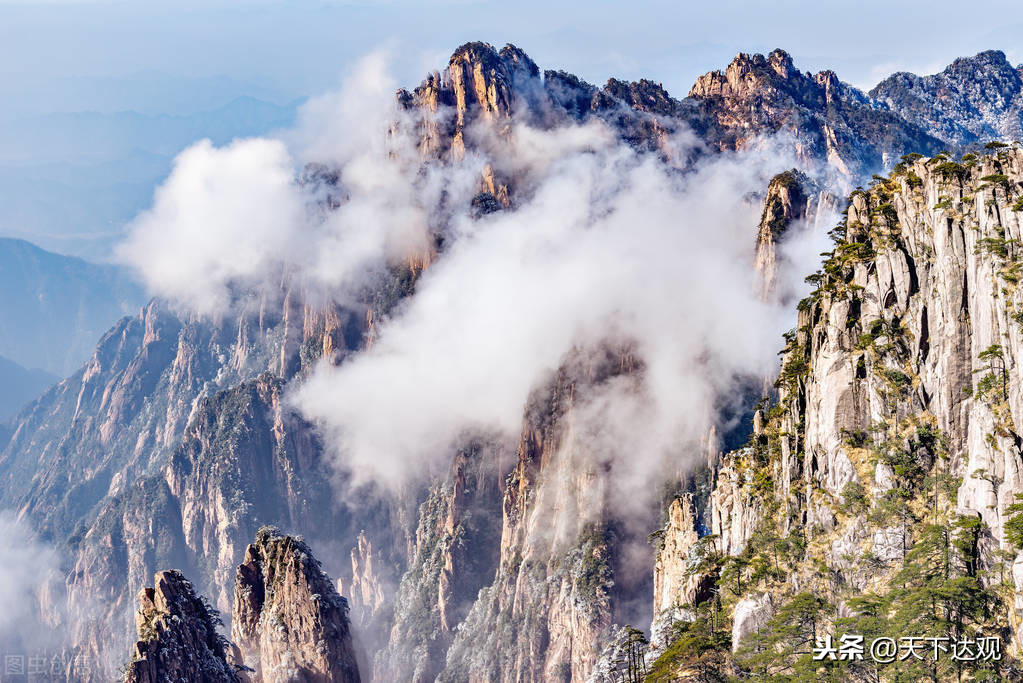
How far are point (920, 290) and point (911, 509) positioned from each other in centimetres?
2082

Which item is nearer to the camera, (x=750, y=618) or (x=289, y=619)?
(x=750, y=618)

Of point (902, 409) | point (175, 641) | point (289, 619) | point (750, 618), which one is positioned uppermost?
point (902, 409)

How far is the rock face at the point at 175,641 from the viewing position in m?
135

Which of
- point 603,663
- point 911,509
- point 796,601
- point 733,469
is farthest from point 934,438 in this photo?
point 603,663

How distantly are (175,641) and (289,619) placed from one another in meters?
23.0

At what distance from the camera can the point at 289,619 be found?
514 feet

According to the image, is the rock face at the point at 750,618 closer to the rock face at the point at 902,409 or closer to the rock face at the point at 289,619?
the rock face at the point at 902,409

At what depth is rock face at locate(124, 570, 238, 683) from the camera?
134625mm

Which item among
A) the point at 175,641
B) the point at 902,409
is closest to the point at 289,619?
the point at 175,641

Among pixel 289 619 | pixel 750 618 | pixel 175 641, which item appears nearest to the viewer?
pixel 750 618

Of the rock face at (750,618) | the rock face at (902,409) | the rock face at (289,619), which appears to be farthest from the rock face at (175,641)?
the rock face at (750,618)

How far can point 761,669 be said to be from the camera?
9044 cm

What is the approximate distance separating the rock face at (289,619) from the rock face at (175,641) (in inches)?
479

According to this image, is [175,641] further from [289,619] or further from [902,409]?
[902,409]
